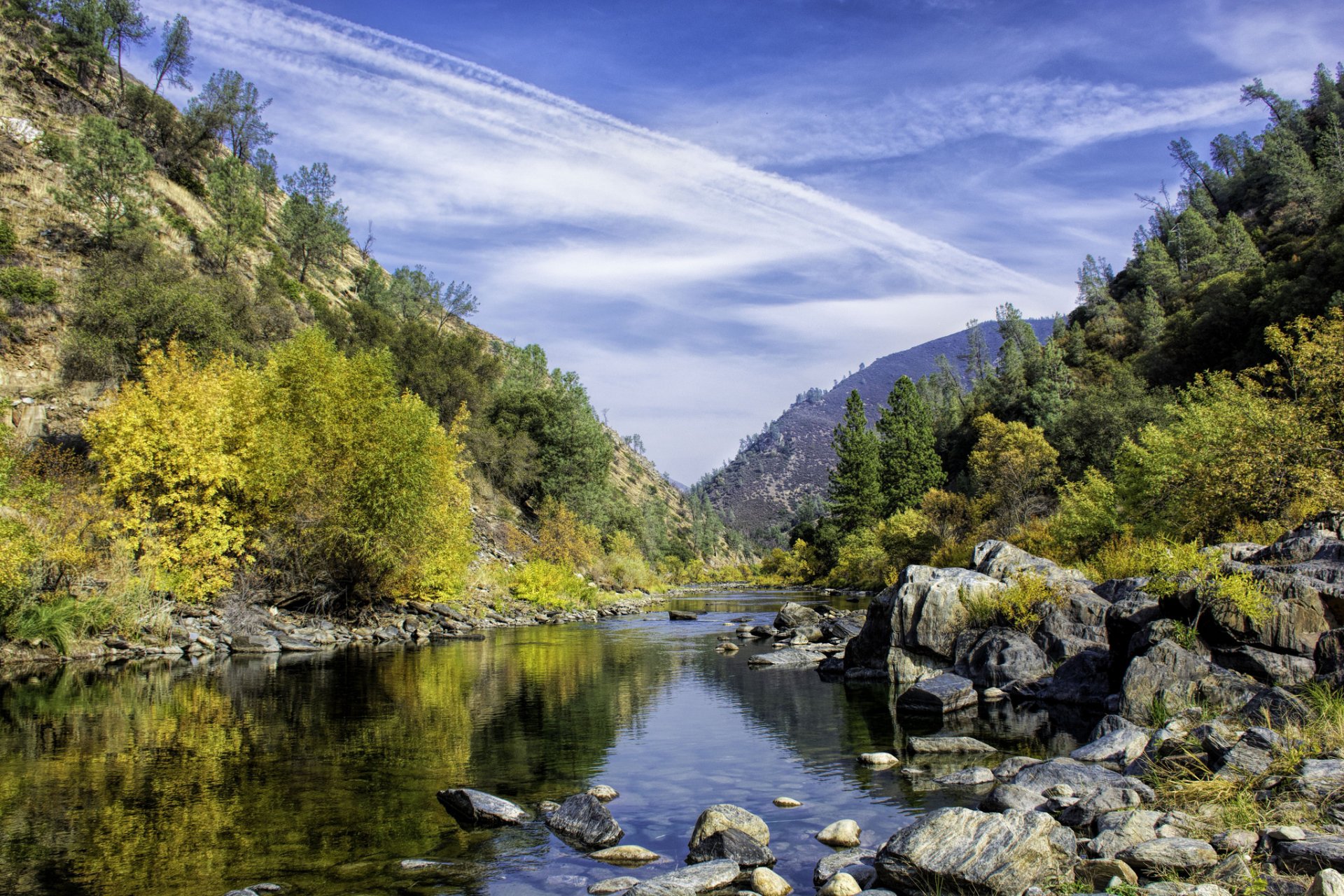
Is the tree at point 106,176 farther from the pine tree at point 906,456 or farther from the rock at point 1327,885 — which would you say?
the pine tree at point 906,456

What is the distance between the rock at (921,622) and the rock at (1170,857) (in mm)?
15956

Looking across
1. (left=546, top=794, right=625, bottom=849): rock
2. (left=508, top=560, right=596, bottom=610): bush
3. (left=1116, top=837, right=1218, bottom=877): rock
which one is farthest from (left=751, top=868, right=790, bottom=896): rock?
(left=508, top=560, right=596, bottom=610): bush

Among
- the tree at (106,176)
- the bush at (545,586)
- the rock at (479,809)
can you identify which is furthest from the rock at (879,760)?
the tree at (106,176)

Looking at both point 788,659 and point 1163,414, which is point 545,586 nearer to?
point 788,659

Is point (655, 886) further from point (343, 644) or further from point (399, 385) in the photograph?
point (399, 385)

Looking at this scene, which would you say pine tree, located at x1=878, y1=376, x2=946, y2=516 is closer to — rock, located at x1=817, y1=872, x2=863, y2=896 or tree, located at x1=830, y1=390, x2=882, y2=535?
tree, located at x1=830, y1=390, x2=882, y2=535

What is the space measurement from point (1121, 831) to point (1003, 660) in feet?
43.5

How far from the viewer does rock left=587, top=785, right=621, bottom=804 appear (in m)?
12.0

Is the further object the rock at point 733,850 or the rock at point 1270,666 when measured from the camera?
the rock at point 1270,666

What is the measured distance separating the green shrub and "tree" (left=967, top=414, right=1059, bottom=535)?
59277 millimetres

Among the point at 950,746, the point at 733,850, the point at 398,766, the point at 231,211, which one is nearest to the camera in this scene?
the point at 733,850

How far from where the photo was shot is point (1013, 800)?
34.7 feet

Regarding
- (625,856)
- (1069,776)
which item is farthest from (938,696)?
(625,856)

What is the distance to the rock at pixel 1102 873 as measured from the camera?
7.45 m
